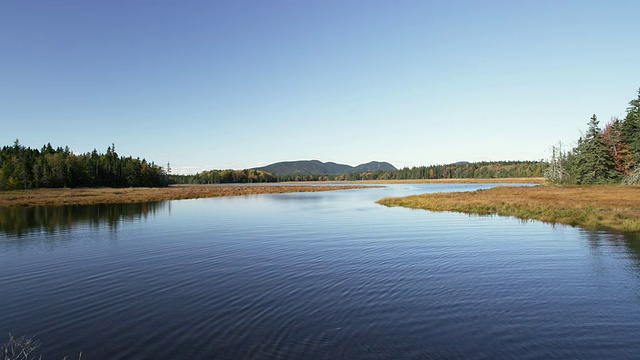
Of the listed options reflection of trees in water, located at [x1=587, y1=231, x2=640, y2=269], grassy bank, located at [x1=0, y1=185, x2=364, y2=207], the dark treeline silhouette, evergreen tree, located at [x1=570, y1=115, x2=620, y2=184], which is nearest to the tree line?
evergreen tree, located at [x1=570, y1=115, x2=620, y2=184]

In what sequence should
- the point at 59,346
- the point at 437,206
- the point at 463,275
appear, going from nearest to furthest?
the point at 59,346 → the point at 463,275 → the point at 437,206

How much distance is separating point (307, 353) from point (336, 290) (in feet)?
17.2

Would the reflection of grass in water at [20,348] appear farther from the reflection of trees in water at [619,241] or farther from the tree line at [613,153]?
the tree line at [613,153]

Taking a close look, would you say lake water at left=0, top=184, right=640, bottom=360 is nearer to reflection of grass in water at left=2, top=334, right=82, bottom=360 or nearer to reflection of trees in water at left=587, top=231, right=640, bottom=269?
reflection of trees in water at left=587, top=231, right=640, bottom=269

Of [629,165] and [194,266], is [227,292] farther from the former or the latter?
[629,165]

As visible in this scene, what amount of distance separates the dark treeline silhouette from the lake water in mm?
109865

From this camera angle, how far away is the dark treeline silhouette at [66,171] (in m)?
110

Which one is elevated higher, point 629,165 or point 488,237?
point 629,165

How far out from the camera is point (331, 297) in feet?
43.5

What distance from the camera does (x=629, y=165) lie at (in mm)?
72938

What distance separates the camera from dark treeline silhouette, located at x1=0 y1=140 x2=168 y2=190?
10969 cm

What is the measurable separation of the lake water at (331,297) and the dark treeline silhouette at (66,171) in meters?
110

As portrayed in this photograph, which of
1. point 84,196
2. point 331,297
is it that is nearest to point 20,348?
point 331,297

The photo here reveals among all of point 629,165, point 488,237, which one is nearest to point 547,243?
point 488,237
